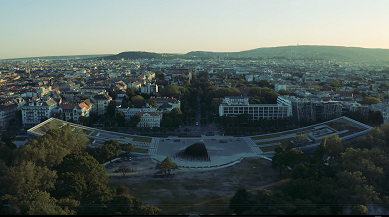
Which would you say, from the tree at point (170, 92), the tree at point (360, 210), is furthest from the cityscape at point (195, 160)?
the tree at point (170, 92)

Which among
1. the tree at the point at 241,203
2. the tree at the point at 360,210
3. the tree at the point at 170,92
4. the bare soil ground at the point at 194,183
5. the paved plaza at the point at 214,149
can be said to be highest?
the tree at the point at 170,92

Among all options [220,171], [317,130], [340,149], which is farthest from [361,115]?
[220,171]

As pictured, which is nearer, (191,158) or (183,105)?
(191,158)

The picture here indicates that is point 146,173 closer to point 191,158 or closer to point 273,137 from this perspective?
point 191,158

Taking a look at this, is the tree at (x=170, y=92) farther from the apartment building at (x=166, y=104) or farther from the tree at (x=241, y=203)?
the tree at (x=241, y=203)

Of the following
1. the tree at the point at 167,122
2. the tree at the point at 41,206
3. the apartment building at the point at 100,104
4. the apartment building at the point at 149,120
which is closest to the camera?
the tree at the point at 41,206

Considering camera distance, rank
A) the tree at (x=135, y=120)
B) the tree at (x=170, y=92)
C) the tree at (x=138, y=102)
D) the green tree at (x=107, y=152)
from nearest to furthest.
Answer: the green tree at (x=107, y=152) < the tree at (x=135, y=120) < the tree at (x=138, y=102) < the tree at (x=170, y=92)
